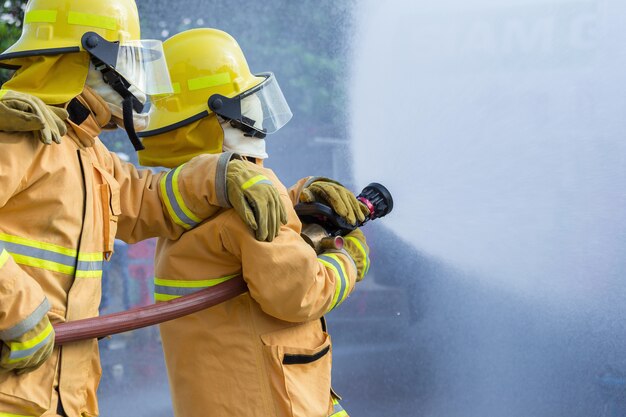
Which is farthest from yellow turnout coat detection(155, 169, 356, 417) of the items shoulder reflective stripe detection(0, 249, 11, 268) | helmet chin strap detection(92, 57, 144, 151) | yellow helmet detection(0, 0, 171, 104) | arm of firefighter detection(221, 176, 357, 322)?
shoulder reflective stripe detection(0, 249, 11, 268)

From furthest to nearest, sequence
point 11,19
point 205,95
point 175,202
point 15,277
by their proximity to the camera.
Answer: point 11,19
point 205,95
point 175,202
point 15,277

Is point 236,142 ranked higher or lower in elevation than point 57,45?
lower

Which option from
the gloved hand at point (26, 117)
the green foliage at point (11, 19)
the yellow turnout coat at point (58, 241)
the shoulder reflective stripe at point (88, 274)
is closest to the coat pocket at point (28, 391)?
the yellow turnout coat at point (58, 241)

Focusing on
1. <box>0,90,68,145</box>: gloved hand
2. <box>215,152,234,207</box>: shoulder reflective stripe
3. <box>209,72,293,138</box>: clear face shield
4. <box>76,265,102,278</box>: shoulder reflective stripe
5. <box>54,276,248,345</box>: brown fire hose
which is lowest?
<box>54,276,248,345</box>: brown fire hose

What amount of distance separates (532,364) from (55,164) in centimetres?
262

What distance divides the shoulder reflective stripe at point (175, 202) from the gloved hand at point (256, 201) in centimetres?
17

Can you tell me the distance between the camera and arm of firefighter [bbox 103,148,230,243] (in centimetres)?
279

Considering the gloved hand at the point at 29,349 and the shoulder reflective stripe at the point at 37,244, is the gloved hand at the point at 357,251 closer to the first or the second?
the shoulder reflective stripe at the point at 37,244

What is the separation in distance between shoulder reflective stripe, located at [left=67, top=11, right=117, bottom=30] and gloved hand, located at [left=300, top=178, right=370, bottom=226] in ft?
2.83

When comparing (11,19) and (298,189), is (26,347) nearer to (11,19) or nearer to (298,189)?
(298,189)

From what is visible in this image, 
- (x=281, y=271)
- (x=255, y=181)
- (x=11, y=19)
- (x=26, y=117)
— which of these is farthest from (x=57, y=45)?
(x=11, y=19)

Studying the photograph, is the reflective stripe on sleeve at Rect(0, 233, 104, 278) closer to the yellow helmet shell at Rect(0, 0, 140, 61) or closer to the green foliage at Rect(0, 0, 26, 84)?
the yellow helmet shell at Rect(0, 0, 140, 61)

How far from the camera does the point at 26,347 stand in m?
2.23

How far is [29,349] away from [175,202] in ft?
2.42
